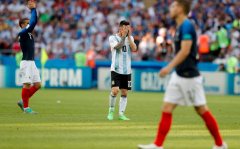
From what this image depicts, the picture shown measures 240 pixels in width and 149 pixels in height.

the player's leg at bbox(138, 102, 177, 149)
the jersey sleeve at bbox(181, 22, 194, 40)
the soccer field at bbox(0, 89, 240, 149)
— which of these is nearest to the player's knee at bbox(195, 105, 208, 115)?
the player's leg at bbox(138, 102, 177, 149)

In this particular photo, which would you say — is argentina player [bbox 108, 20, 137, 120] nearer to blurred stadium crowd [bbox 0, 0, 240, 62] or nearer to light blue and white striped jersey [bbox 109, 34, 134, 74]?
light blue and white striped jersey [bbox 109, 34, 134, 74]

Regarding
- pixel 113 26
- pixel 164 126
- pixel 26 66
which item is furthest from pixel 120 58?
pixel 113 26

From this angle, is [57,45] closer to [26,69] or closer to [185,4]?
[26,69]

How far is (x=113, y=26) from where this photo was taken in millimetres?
27578

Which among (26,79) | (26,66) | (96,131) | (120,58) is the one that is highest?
(120,58)

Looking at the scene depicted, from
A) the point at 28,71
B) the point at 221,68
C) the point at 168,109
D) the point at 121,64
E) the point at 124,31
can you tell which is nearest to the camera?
the point at 168,109

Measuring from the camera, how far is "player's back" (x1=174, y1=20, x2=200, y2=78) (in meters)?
→ 5.86

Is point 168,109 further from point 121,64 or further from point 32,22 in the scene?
point 32,22

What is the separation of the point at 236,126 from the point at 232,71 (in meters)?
13.5

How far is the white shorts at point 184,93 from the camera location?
5.79 m

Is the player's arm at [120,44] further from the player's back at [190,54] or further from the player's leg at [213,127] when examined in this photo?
the player's leg at [213,127]

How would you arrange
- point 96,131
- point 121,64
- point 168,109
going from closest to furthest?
point 168,109 < point 96,131 < point 121,64

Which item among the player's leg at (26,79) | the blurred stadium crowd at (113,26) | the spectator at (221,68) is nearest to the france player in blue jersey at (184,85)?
the player's leg at (26,79)

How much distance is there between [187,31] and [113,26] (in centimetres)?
2193
